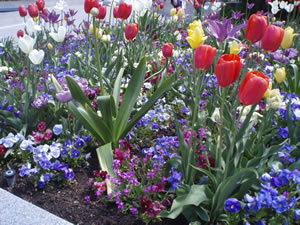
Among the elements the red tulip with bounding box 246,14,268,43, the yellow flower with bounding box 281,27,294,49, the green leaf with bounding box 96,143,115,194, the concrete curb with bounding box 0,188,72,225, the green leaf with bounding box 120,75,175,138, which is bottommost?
the concrete curb with bounding box 0,188,72,225

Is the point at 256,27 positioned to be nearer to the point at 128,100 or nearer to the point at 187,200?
the point at 187,200

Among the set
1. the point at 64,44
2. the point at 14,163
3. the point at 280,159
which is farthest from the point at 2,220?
the point at 64,44

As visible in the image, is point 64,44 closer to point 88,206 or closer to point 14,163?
point 14,163

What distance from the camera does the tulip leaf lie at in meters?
2.08

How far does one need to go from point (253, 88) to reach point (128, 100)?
1041mm

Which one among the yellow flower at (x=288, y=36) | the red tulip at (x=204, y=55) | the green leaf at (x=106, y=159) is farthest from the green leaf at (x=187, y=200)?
the yellow flower at (x=288, y=36)

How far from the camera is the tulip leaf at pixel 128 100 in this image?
2080 millimetres

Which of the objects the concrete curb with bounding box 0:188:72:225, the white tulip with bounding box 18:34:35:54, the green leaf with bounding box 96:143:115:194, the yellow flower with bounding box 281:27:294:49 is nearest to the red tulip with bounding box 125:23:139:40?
the white tulip with bounding box 18:34:35:54

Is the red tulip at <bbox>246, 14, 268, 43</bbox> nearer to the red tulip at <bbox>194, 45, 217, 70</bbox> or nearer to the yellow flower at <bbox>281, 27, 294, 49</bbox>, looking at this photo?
the red tulip at <bbox>194, 45, 217, 70</bbox>

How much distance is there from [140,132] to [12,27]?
6734 mm

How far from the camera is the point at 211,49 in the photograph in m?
1.32

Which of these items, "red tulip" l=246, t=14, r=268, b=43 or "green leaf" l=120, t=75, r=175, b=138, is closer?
"red tulip" l=246, t=14, r=268, b=43

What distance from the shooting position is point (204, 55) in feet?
4.37

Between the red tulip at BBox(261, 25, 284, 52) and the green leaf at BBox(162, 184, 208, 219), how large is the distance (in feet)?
2.36
